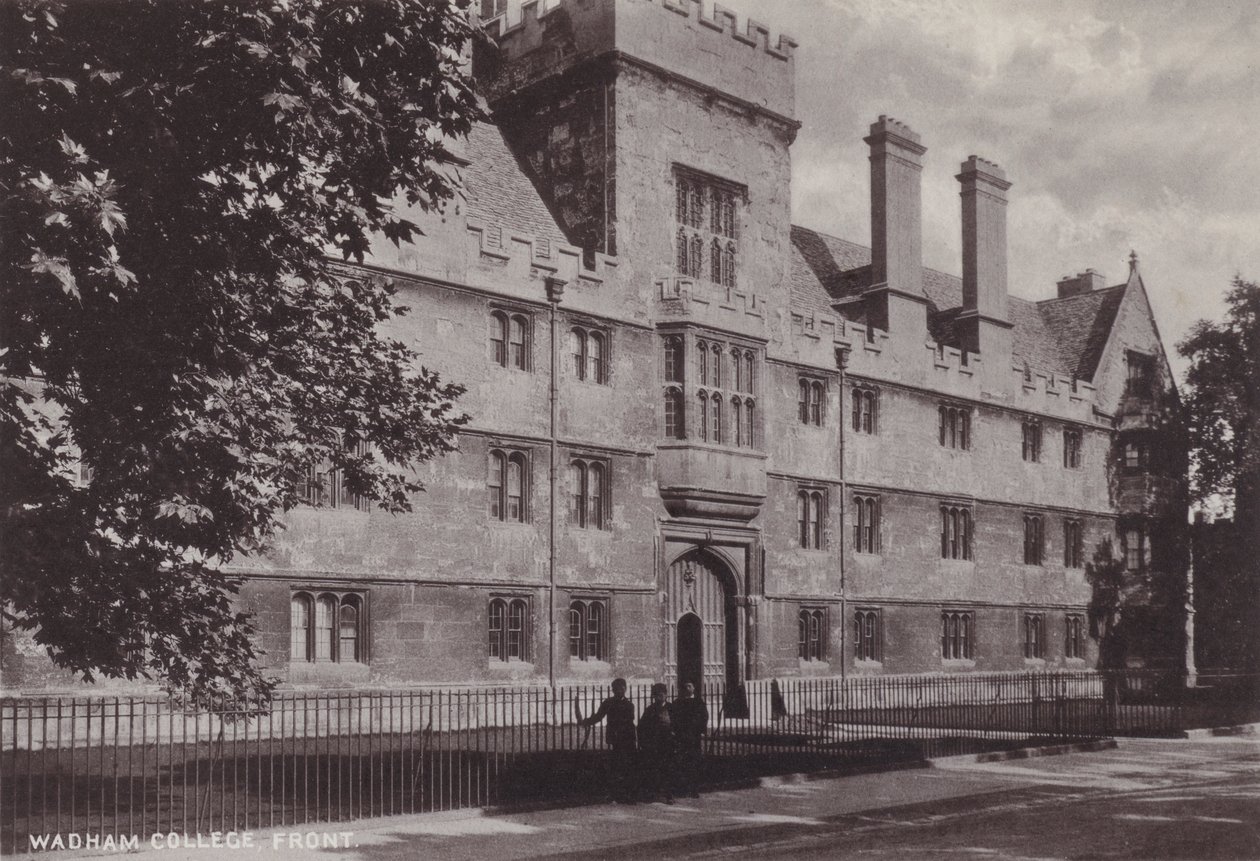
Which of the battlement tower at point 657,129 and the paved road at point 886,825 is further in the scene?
the battlement tower at point 657,129

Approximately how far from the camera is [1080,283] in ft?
151

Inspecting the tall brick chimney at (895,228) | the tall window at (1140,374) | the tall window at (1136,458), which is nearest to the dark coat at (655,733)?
the tall brick chimney at (895,228)

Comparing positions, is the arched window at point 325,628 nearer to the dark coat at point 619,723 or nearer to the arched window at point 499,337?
the arched window at point 499,337

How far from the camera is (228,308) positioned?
427 inches

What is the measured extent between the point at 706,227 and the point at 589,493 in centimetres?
682

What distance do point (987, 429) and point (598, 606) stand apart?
1430 cm

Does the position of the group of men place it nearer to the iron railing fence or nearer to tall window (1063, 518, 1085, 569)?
the iron railing fence

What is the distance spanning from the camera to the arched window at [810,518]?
2925cm

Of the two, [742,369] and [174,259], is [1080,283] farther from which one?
[174,259]

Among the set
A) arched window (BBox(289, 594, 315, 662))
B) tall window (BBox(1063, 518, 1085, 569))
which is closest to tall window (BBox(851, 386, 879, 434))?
tall window (BBox(1063, 518, 1085, 569))

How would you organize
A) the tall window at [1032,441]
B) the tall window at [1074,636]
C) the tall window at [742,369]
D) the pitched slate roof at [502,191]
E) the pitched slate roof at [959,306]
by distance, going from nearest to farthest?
the pitched slate roof at [502,191]
the tall window at [742,369]
the pitched slate roof at [959,306]
the tall window at [1032,441]
the tall window at [1074,636]

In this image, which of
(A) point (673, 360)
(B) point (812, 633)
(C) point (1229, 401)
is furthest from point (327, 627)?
(C) point (1229, 401)

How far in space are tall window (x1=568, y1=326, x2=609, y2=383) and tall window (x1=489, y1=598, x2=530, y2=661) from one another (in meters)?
4.63

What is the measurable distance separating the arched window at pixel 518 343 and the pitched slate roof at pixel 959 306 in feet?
30.4
